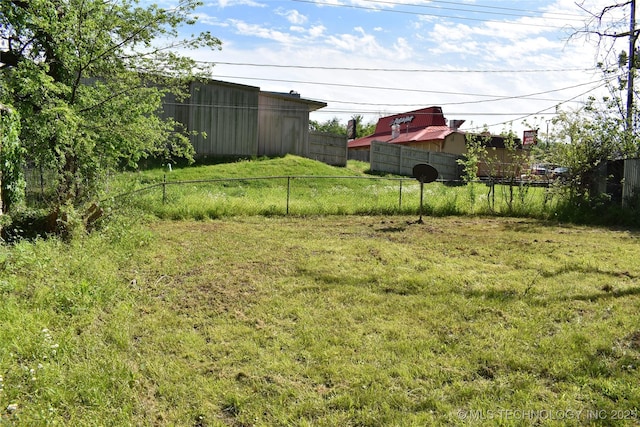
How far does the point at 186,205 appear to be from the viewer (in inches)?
435

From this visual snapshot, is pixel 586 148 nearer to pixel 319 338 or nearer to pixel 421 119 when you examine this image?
pixel 319 338

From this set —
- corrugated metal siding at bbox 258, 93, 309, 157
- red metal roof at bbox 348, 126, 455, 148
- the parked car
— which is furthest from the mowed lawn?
red metal roof at bbox 348, 126, 455, 148

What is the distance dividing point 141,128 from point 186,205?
3.45 meters

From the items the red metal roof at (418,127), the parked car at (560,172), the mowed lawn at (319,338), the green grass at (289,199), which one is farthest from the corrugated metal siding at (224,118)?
the red metal roof at (418,127)

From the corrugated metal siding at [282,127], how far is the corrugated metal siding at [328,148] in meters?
0.48

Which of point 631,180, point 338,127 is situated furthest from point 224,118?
point 338,127

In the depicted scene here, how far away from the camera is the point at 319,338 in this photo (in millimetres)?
4023

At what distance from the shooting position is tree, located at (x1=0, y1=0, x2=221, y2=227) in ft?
21.2

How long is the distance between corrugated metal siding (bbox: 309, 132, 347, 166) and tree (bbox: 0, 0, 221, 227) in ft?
41.1

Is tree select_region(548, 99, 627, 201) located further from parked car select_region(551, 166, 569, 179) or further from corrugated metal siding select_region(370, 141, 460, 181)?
corrugated metal siding select_region(370, 141, 460, 181)

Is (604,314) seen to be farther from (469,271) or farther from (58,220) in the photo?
(58,220)

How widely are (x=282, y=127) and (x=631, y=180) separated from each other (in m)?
13.6

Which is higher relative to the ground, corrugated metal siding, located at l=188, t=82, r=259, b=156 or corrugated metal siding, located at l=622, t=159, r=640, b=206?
corrugated metal siding, located at l=188, t=82, r=259, b=156

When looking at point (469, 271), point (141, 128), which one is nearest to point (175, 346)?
point (469, 271)
